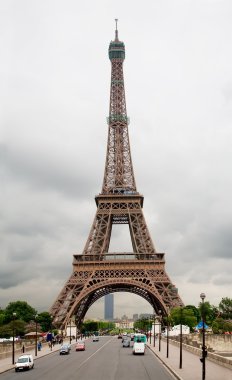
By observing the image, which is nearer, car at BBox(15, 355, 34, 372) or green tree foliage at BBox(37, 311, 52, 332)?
car at BBox(15, 355, 34, 372)

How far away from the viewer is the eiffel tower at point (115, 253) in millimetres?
100500

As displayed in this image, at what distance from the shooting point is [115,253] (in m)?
108

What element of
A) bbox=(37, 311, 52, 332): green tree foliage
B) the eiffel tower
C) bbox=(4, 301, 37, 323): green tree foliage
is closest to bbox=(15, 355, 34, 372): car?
the eiffel tower

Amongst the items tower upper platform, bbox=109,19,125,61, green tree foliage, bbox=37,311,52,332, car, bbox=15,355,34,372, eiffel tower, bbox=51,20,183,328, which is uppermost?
tower upper platform, bbox=109,19,125,61

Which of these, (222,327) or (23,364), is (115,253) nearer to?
(222,327)

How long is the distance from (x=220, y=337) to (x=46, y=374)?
36774mm

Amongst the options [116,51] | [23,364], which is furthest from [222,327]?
[116,51]

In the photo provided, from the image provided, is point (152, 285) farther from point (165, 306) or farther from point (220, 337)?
point (220, 337)

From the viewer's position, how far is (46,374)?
38.1m

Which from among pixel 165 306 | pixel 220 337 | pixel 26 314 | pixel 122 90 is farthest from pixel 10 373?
pixel 26 314

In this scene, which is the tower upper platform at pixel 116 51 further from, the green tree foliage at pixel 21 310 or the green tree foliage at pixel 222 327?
the green tree foliage at pixel 21 310

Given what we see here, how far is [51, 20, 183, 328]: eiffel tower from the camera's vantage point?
100m

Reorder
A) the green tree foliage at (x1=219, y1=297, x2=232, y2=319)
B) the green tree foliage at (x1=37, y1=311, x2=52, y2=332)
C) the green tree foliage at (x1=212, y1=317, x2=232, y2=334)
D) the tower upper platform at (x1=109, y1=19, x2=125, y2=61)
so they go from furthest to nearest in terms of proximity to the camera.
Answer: the green tree foliage at (x1=219, y1=297, x2=232, y2=319) < the tower upper platform at (x1=109, y1=19, x2=125, y2=61) < the green tree foliage at (x1=37, y1=311, x2=52, y2=332) < the green tree foliage at (x1=212, y1=317, x2=232, y2=334)

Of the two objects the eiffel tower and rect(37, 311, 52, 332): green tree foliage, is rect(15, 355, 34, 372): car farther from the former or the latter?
rect(37, 311, 52, 332): green tree foliage
